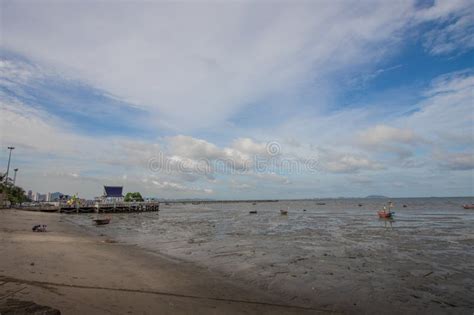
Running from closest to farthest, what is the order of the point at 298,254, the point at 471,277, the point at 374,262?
the point at 471,277, the point at 374,262, the point at 298,254

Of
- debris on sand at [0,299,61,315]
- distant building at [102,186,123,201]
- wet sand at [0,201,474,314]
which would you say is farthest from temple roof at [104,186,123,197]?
debris on sand at [0,299,61,315]

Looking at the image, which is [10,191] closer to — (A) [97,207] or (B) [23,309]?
(A) [97,207]

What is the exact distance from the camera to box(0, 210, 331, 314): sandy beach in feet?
24.2

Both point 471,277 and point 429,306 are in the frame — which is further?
point 471,277

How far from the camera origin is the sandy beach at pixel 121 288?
738 centimetres

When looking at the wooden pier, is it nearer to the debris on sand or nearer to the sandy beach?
the sandy beach

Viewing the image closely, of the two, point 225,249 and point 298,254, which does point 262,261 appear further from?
point 225,249

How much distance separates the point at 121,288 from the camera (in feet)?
29.8

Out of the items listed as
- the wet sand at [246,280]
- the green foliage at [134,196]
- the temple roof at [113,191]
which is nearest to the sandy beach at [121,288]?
the wet sand at [246,280]

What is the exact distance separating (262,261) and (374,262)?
5.72m

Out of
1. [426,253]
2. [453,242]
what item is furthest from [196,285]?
[453,242]

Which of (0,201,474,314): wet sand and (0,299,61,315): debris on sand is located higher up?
(0,299,61,315): debris on sand

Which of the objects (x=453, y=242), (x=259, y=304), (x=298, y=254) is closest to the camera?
(x=259, y=304)

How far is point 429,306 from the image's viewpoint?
8.98 meters
